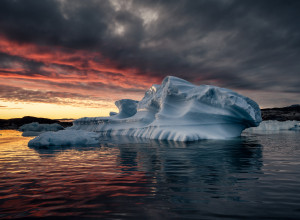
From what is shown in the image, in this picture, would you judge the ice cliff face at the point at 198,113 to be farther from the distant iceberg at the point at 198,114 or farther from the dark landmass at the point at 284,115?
the dark landmass at the point at 284,115

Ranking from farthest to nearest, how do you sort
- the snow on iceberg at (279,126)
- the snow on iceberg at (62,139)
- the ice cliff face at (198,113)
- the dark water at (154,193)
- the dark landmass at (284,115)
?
the dark landmass at (284,115), the snow on iceberg at (279,126), the ice cliff face at (198,113), the snow on iceberg at (62,139), the dark water at (154,193)

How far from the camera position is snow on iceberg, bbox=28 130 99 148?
50.3 feet

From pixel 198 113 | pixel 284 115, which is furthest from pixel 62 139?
pixel 284 115

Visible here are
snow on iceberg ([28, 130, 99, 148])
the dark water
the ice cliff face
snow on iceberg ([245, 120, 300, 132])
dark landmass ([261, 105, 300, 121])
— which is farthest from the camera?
dark landmass ([261, 105, 300, 121])

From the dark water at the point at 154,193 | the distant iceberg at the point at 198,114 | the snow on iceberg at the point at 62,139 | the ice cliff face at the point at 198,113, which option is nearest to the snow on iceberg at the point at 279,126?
the distant iceberg at the point at 198,114

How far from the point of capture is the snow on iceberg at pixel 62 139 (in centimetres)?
1532

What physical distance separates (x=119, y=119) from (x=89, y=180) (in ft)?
79.3

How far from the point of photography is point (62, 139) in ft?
52.2

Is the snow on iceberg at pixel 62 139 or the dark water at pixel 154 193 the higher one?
the snow on iceberg at pixel 62 139

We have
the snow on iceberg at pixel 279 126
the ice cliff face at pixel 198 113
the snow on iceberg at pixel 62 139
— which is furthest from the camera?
the snow on iceberg at pixel 279 126

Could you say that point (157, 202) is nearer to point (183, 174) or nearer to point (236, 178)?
point (183, 174)

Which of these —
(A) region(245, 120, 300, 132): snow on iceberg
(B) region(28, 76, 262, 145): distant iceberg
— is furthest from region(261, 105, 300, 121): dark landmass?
(B) region(28, 76, 262, 145): distant iceberg

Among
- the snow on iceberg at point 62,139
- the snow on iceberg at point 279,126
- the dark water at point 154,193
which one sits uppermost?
the snow on iceberg at point 279,126

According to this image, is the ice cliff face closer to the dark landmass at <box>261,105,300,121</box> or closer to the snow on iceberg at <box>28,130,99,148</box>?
the snow on iceberg at <box>28,130,99,148</box>
